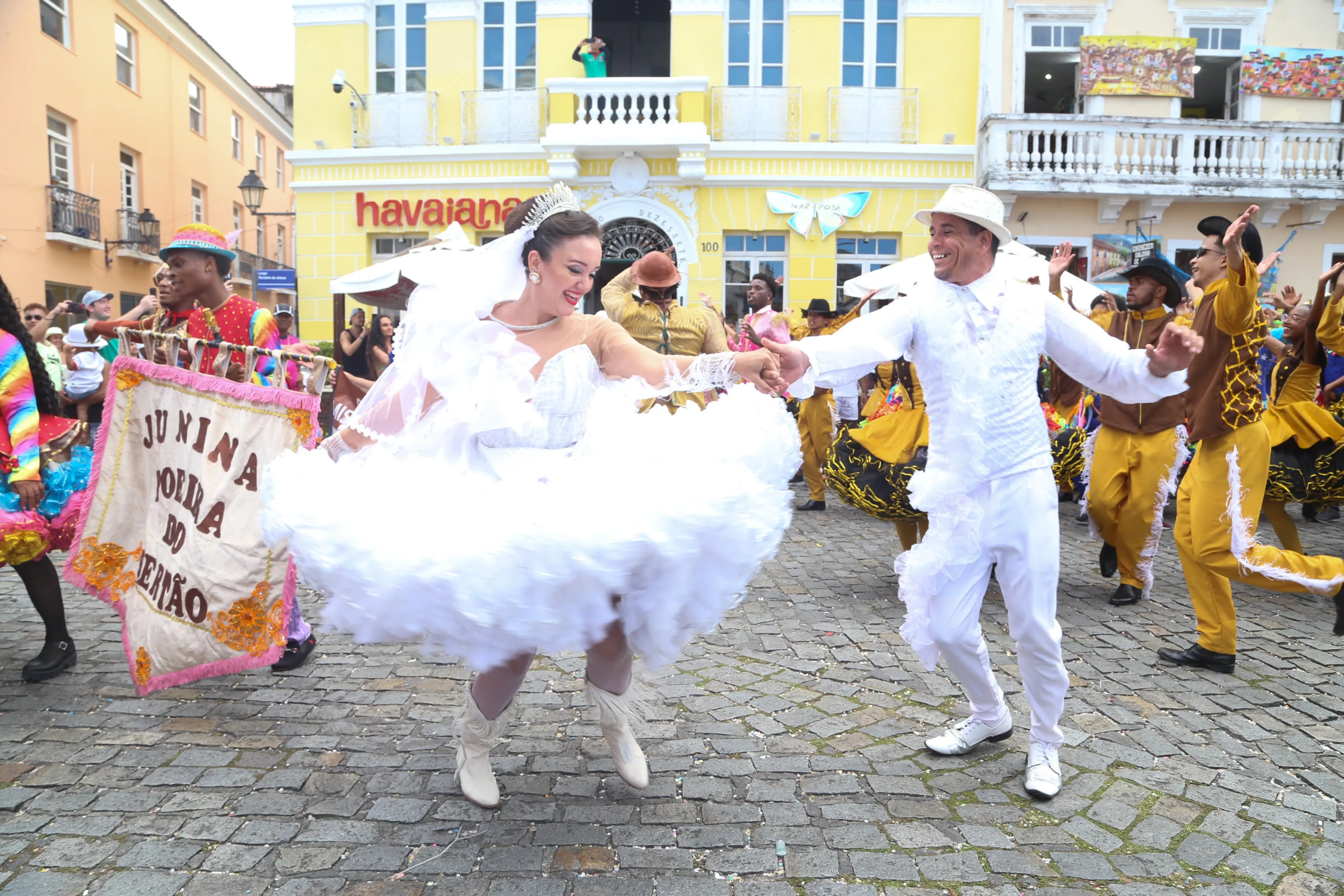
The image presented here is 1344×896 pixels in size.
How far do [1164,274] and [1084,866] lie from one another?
387 centimetres

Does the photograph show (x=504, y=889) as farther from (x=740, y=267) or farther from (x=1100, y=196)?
(x=1100, y=196)

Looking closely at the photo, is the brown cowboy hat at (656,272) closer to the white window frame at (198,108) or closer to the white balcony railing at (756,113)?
the white balcony railing at (756,113)

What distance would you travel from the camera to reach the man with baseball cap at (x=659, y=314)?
23.2 ft

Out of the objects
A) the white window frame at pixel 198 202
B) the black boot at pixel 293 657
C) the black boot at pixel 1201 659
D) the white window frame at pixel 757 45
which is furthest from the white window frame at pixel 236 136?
the black boot at pixel 1201 659

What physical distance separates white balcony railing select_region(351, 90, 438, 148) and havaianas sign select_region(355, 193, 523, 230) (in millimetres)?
1142

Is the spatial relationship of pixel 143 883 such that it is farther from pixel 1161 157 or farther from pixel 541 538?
pixel 1161 157

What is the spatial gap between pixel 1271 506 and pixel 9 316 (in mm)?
7459

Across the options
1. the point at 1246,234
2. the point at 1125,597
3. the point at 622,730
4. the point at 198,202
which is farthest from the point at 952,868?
the point at 198,202

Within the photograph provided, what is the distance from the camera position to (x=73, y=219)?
19.3 m

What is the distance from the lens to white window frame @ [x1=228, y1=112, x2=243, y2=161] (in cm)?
2822

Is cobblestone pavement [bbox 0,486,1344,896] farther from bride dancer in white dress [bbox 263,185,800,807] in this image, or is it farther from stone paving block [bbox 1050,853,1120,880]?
bride dancer in white dress [bbox 263,185,800,807]

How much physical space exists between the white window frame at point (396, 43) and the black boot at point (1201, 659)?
16701 millimetres

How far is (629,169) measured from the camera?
17.1 meters

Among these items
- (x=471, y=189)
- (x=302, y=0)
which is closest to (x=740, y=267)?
(x=471, y=189)
